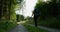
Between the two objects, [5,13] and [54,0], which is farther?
[5,13]

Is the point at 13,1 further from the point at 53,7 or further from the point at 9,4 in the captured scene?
the point at 53,7

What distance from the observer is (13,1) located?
45281 millimetres

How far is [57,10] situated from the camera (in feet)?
86.0

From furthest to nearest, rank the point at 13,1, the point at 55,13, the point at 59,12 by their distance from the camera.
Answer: the point at 13,1
the point at 55,13
the point at 59,12

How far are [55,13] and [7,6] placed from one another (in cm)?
2131

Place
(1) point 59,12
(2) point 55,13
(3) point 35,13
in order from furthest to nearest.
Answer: (2) point 55,13 < (1) point 59,12 < (3) point 35,13

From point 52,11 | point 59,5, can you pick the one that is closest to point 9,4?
point 52,11

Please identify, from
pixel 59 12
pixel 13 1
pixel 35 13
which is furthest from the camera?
pixel 13 1

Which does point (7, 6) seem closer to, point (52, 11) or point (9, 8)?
point (9, 8)

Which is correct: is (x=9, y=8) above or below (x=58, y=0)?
below

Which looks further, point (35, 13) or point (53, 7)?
point (53, 7)

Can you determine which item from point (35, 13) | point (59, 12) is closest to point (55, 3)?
point (59, 12)

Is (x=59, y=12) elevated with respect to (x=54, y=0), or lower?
lower

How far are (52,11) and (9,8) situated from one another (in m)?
20.9
